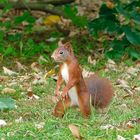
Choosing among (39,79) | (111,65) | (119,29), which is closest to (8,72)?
(39,79)

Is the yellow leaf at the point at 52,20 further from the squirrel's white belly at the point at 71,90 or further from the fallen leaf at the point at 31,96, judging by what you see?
the squirrel's white belly at the point at 71,90

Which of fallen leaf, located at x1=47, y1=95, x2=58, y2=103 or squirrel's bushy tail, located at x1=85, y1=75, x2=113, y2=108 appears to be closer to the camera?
squirrel's bushy tail, located at x1=85, y1=75, x2=113, y2=108

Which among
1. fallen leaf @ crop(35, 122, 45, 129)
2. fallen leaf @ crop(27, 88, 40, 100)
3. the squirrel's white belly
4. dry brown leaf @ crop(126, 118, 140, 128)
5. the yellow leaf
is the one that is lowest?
fallen leaf @ crop(27, 88, 40, 100)

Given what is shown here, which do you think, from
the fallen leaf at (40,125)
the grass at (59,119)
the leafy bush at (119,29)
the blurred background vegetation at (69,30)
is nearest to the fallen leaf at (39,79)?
the grass at (59,119)

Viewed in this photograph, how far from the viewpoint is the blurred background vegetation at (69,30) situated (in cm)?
746

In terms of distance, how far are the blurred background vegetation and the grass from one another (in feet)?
3.55

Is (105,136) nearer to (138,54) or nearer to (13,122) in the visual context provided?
(13,122)

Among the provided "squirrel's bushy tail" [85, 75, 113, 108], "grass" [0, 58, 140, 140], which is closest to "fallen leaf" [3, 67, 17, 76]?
"grass" [0, 58, 140, 140]

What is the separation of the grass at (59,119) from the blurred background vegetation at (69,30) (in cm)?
108

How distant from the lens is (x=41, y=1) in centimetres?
923

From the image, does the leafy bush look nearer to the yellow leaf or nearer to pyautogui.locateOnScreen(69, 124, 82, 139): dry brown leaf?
the yellow leaf

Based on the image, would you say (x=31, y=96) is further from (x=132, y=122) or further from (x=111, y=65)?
(x=111, y=65)

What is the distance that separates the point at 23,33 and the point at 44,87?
7.47 ft

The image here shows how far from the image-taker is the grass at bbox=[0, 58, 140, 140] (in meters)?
4.85
